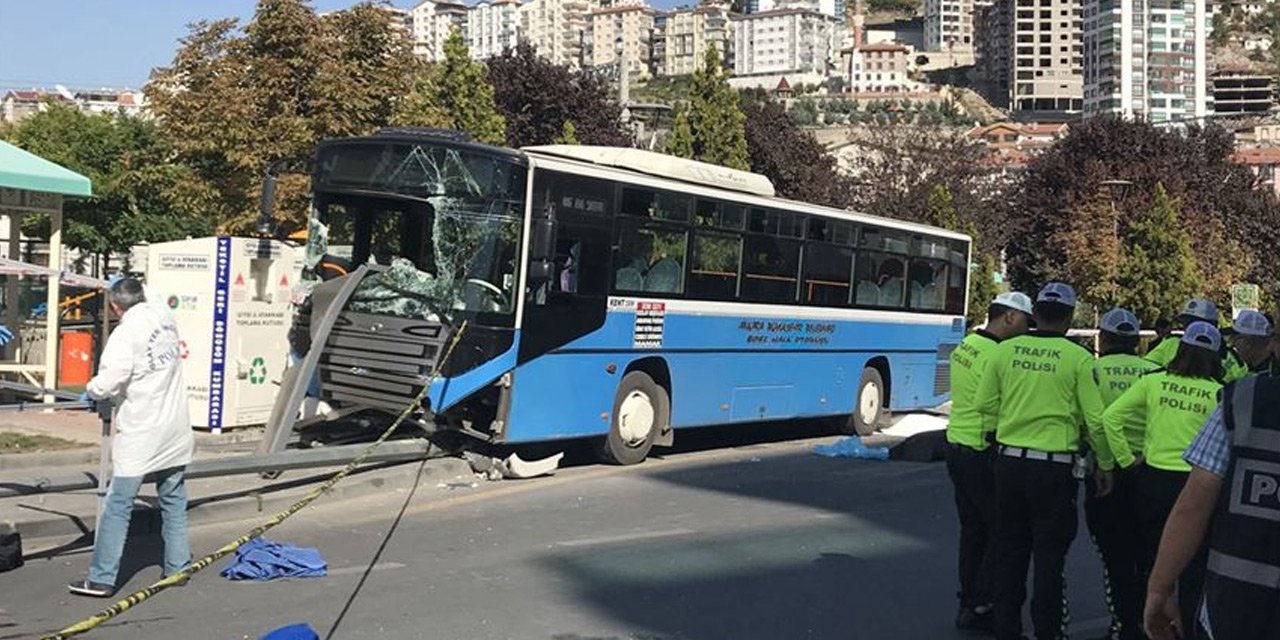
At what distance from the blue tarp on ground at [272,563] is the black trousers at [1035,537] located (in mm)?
4330

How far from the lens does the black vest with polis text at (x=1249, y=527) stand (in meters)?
3.36

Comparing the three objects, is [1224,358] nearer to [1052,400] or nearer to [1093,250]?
[1052,400]

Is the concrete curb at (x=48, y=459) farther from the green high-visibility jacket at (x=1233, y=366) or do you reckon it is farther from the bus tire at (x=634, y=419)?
the green high-visibility jacket at (x=1233, y=366)

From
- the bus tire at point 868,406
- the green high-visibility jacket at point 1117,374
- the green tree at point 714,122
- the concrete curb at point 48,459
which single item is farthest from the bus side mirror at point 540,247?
the green tree at point 714,122

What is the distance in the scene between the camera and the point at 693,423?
15.4 meters

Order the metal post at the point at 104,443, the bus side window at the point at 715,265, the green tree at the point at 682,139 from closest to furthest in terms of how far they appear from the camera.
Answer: the metal post at the point at 104,443 → the bus side window at the point at 715,265 → the green tree at the point at 682,139

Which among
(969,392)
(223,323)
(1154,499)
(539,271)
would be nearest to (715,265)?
(539,271)

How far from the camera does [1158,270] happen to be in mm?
46750

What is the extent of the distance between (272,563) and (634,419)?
21.5 feet

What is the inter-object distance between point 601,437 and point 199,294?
498 centimetres

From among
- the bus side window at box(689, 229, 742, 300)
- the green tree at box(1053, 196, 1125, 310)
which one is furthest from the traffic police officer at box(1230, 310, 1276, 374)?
the green tree at box(1053, 196, 1125, 310)

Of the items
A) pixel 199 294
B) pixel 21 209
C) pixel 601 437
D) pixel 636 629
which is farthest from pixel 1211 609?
pixel 21 209

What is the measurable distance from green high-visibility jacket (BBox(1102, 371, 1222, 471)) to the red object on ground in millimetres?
16465

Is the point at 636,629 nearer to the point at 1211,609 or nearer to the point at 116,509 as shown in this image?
the point at 116,509
